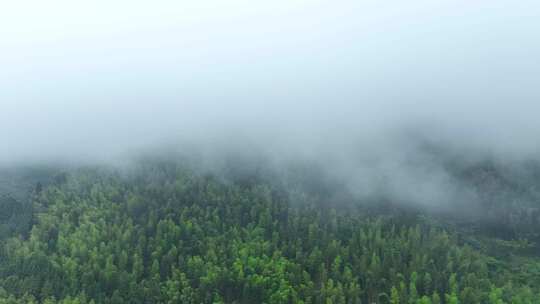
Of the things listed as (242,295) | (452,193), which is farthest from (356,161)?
(242,295)

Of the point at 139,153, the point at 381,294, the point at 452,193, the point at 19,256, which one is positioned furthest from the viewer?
the point at 139,153

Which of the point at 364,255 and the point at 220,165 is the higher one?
the point at 220,165

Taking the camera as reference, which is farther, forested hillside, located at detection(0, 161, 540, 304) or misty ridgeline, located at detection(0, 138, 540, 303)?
misty ridgeline, located at detection(0, 138, 540, 303)

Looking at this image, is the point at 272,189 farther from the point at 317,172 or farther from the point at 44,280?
the point at 44,280

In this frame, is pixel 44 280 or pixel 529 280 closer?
pixel 44 280

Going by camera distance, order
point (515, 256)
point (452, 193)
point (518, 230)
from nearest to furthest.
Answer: point (515, 256), point (518, 230), point (452, 193)

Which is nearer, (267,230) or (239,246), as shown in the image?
(239,246)

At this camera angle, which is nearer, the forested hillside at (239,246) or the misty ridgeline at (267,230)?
the forested hillside at (239,246)

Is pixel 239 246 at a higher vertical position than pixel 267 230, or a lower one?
lower
